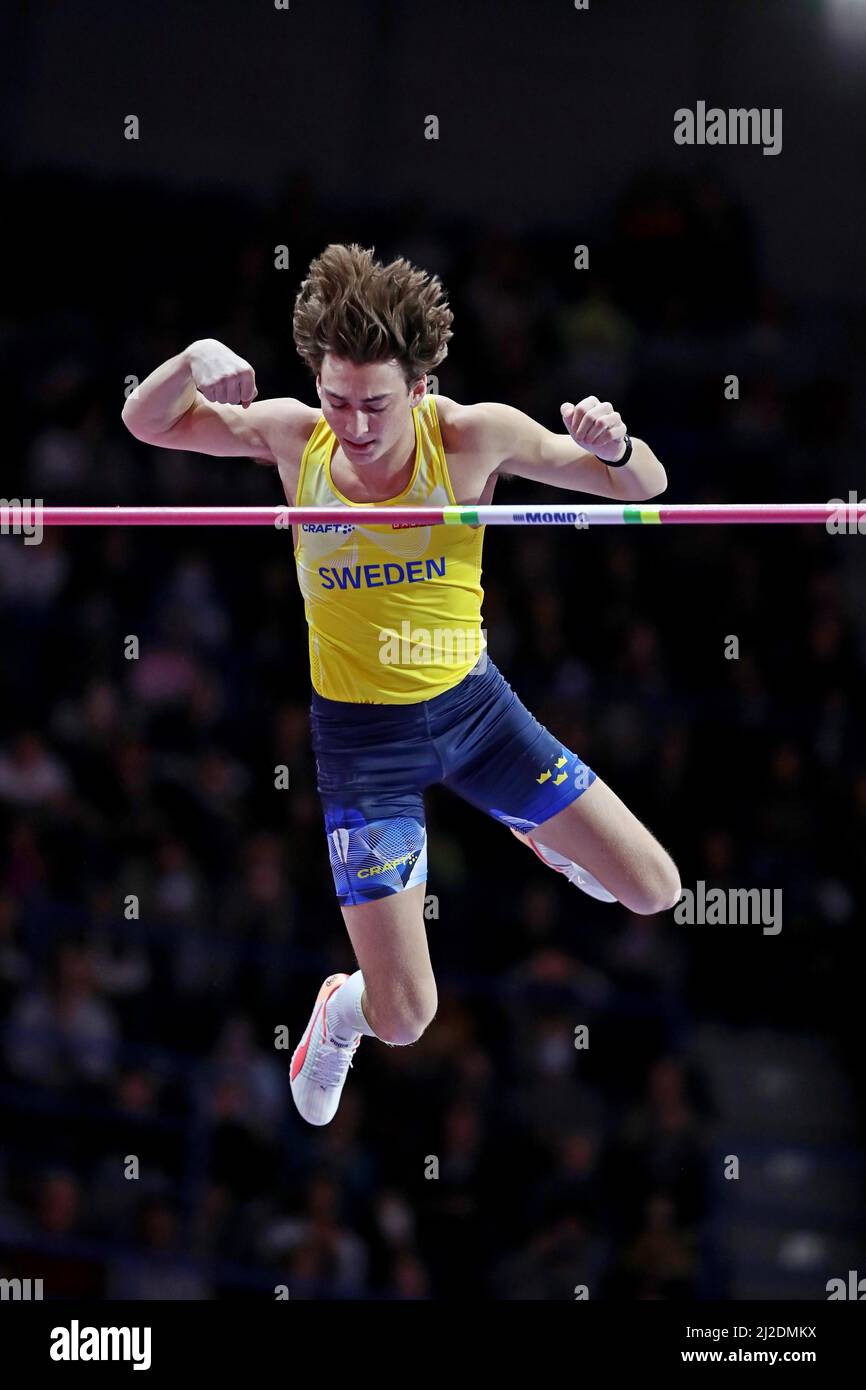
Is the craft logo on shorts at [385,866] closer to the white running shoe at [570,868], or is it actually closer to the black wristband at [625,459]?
the white running shoe at [570,868]

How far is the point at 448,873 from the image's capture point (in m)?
10.6

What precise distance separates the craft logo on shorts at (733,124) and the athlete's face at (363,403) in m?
6.66

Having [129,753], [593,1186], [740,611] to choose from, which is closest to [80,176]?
[129,753]

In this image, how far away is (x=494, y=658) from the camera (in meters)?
10.6

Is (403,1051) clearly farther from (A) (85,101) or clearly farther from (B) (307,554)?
(A) (85,101)

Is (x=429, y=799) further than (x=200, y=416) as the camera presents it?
Yes

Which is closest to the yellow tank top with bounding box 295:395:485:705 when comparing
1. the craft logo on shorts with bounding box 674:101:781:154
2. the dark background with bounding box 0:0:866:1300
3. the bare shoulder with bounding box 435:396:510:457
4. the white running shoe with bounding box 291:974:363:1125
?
the bare shoulder with bounding box 435:396:510:457

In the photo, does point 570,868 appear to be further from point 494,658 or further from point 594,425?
point 494,658

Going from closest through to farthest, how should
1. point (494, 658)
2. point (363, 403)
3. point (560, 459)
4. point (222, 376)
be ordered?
point (222, 376), point (363, 403), point (560, 459), point (494, 658)

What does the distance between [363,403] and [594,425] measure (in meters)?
0.68
